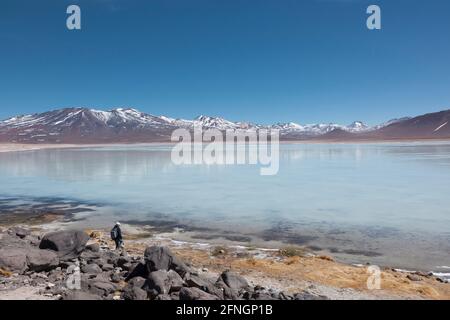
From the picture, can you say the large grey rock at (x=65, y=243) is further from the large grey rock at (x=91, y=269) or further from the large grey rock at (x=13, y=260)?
the large grey rock at (x=91, y=269)

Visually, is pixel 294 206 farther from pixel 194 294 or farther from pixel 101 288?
pixel 101 288

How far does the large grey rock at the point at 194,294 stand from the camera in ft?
18.4

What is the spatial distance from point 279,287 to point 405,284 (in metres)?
2.04

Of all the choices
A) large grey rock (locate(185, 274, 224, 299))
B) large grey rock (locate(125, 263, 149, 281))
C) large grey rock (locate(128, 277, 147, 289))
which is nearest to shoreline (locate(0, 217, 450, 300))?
large grey rock (locate(185, 274, 224, 299))

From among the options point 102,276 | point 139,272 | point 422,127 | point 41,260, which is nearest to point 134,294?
point 139,272

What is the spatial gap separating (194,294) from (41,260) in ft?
10.2

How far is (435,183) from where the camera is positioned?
1697cm

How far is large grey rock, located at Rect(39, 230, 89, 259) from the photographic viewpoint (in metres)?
7.70

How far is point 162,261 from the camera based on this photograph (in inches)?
265

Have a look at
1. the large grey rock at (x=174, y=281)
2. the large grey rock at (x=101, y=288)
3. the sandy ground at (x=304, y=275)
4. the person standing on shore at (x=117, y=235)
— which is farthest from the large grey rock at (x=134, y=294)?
the person standing on shore at (x=117, y=235)

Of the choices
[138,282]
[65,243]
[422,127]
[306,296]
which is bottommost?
[306,296]

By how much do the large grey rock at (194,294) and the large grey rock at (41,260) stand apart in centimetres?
280
